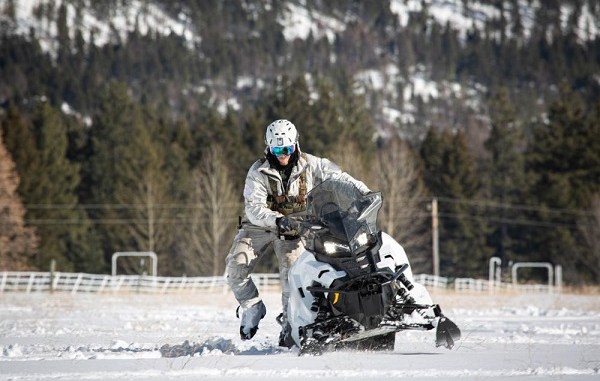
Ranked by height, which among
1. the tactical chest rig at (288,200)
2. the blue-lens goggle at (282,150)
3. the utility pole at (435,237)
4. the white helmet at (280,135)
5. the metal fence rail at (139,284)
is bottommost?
the metal fence rail at (139,284)

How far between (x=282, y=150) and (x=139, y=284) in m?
34.9

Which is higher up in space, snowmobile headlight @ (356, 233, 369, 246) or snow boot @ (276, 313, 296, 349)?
snowmobile headlight @ (356, 233, 369, 246)

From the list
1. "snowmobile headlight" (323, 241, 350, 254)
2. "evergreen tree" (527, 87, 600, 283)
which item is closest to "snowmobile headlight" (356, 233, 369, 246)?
"snowmobile headlight" (323, 241, 350, 254)

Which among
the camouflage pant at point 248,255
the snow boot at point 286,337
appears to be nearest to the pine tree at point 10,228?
the camouflage pant at point 248,255

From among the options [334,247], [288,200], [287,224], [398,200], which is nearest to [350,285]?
[334,247]

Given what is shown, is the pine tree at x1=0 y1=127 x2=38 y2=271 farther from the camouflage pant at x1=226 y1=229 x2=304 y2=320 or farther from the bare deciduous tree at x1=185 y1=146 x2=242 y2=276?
the camouflage pant at x1=226 y1=229 x2=304 y2=320

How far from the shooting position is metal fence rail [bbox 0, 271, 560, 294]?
42.4 metres

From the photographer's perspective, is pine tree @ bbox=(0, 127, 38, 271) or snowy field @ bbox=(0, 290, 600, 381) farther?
pine tree @ bbox=(0, 127, 38, 271)

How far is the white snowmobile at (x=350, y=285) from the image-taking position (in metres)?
8.86

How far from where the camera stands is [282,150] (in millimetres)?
10297

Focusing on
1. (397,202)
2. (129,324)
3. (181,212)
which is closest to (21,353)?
(129,324)

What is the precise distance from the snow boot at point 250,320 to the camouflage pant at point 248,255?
0.19ft

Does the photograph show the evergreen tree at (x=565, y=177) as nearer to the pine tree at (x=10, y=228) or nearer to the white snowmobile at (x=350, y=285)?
the pine tree at (x=10, y=228)

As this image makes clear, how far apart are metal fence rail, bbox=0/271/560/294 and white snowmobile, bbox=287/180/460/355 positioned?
31242 mm
